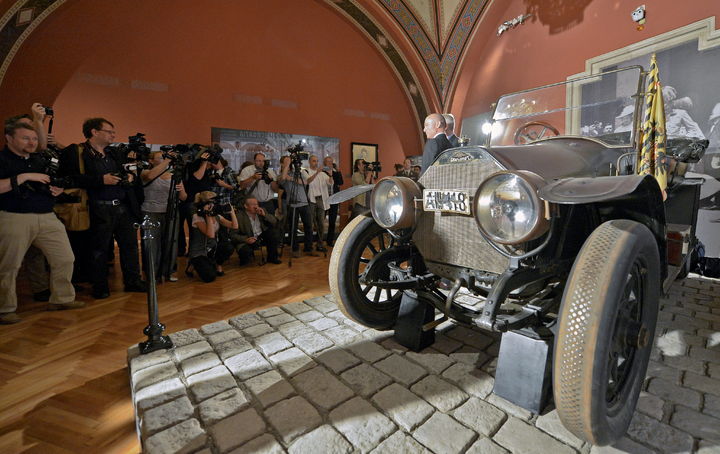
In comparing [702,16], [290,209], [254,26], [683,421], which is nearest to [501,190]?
[683,421]

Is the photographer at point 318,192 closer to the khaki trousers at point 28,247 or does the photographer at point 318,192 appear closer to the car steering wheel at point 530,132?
the khaki trousers at point 28,247

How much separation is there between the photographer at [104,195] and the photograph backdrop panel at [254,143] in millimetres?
3309

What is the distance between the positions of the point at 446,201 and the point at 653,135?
1.41 metres

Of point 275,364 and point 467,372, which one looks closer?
point 467,372

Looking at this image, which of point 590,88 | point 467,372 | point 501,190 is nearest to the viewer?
point 501,190

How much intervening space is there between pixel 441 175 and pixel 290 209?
4.23 meters

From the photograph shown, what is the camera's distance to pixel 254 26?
22.8 feet

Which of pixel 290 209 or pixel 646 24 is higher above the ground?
pixel 646 24

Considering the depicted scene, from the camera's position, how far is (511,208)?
4.38 ft

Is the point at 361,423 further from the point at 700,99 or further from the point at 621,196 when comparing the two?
the point at 700,99

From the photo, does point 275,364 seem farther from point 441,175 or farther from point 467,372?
point 441,175

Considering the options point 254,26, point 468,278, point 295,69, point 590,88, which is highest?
point 254,26

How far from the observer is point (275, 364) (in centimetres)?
194

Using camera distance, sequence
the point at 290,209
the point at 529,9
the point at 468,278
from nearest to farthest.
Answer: the point at 468,278 < the point at 290,209 < the point at 529,9
